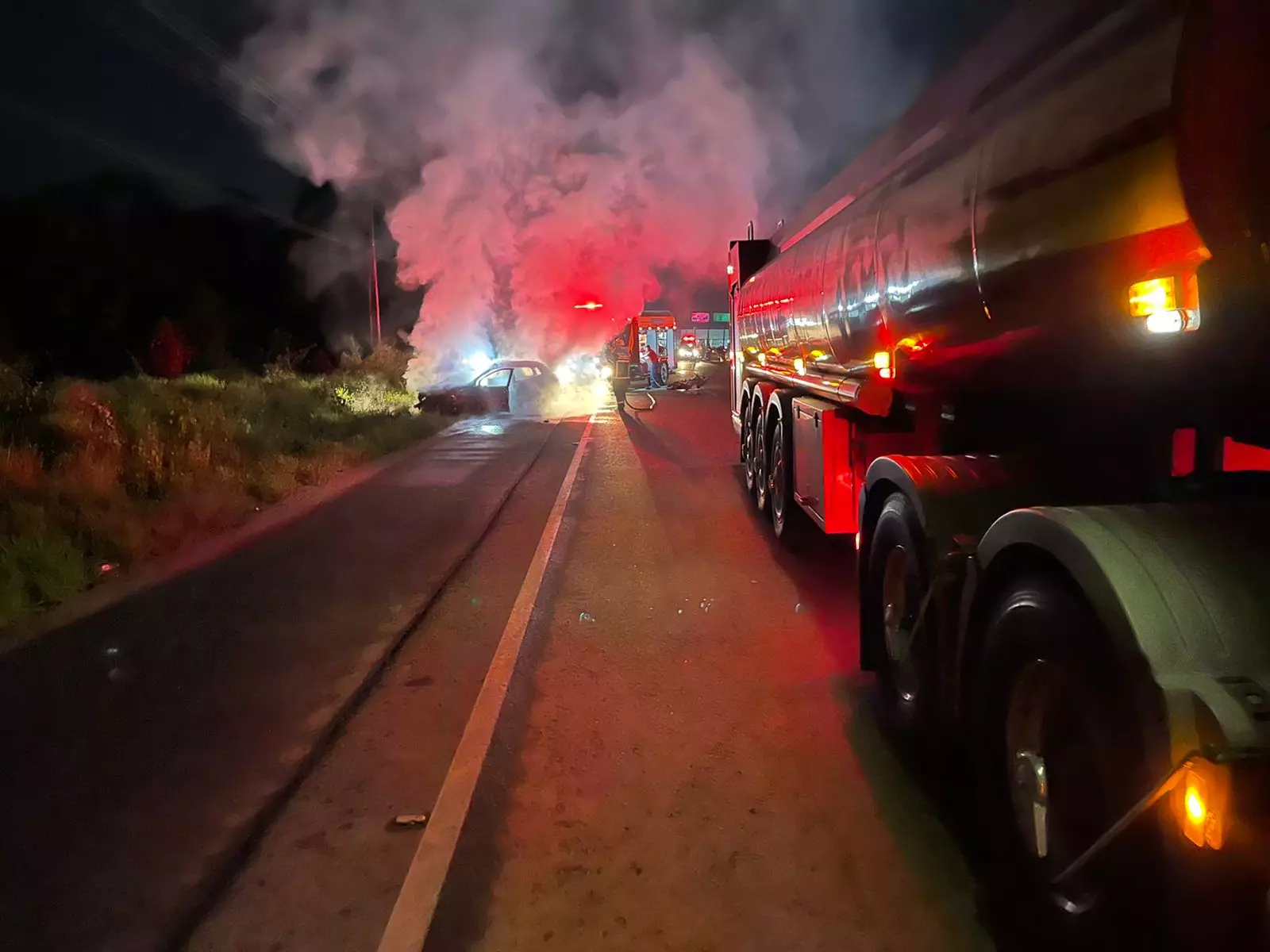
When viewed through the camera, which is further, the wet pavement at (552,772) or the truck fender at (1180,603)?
the wet pavement at (552,772)

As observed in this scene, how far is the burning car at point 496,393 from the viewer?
90.1 feet

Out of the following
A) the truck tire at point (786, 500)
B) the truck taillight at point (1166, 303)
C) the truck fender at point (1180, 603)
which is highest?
the truck taillight at point (1166, 303)

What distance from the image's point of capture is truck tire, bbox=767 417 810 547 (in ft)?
31.4

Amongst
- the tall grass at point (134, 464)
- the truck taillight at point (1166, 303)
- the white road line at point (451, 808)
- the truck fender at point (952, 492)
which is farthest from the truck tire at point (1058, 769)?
the tall grass at point (134, 464)

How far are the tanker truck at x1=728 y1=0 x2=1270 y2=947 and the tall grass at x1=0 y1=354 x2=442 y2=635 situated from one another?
6.60 m

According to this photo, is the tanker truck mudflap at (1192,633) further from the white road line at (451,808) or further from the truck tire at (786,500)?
the truck tire at (786,500)

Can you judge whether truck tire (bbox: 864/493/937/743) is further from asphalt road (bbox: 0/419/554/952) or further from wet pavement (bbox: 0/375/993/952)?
asphalt road (bbox: 0/419/554/952)

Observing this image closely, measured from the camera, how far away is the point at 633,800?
182 inches

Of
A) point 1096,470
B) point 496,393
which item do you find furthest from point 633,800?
point 496,393

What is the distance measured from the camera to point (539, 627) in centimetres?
734

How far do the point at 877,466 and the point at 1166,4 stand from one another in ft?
9.82

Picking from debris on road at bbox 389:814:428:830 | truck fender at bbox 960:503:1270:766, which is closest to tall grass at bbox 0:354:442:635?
debris on road at bbox 389:814:428:830

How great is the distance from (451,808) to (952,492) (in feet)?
8.46

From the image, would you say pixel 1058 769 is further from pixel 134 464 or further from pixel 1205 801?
pixel 134 464
